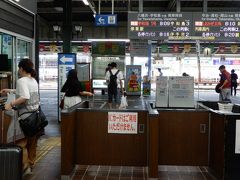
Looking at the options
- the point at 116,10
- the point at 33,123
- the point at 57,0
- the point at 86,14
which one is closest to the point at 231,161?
the point at 33,123

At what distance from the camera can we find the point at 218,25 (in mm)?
12125

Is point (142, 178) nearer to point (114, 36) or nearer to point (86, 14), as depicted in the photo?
point (86, 14)

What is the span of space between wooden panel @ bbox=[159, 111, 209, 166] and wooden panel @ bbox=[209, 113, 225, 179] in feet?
0.59

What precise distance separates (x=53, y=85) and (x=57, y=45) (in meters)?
7.30

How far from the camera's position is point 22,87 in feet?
16.3

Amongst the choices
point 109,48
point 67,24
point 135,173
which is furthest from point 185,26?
point 135,173

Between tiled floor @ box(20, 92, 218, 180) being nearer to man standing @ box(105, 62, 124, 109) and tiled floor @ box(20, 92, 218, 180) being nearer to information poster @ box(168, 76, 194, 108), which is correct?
information poster @ box(168, 76, 194, 108)

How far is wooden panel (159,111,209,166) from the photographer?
5520mm

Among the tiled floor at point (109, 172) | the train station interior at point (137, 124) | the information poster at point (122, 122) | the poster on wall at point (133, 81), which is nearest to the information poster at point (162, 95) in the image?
the train station interior at point (137, 124)

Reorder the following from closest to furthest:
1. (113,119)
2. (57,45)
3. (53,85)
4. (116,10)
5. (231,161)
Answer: (231,161) < (113,119) < (116,10) < (57,45) < (53,85)

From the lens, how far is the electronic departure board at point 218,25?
39.6 feet

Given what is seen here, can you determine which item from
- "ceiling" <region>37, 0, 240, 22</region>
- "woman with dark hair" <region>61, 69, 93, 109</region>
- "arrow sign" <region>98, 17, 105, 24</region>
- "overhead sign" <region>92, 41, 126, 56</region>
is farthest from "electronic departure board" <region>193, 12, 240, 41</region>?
"woman with dark hair" <region>61, 69, 93, 109</region>

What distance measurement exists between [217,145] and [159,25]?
7.69 metres

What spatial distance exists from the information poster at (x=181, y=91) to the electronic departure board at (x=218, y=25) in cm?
341
